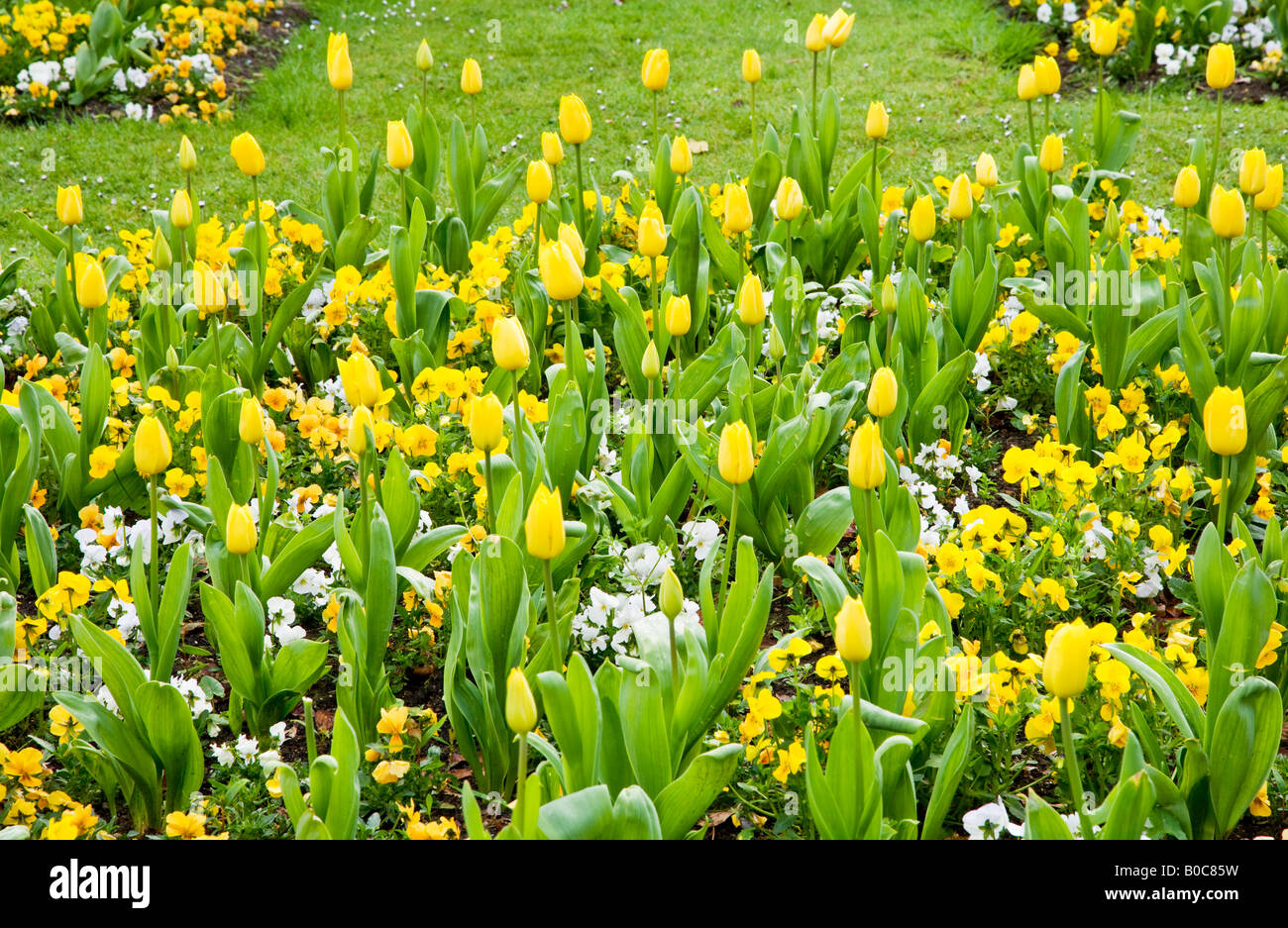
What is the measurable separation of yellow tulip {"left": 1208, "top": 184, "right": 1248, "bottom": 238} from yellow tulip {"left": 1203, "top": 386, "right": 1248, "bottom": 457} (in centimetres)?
95

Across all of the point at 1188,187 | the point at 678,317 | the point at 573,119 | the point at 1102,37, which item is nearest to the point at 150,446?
the point at 678,317

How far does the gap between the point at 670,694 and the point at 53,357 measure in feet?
8.37

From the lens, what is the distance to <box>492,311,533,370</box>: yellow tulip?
84.3 inches

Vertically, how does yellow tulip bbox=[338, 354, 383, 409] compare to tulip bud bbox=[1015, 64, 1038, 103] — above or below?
below

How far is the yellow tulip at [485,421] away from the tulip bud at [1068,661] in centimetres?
94

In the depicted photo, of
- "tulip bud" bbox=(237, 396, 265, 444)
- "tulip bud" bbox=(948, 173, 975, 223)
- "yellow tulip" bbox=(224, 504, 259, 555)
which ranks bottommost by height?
"yellow tulip" bbox=(224, 504, 259, 555)

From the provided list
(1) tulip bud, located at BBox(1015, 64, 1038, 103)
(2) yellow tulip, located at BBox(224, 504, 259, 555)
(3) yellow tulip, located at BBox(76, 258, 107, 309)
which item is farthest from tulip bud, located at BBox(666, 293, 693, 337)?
(1) tulip bud, located at BBox(1015, 64, 1038, 103)

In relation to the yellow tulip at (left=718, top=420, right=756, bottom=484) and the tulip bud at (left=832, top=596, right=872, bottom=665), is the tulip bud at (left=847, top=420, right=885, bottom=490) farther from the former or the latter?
the tulip bud at (left=832, top=596, right=872, bottom=665)

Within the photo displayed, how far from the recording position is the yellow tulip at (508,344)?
2.14 meters

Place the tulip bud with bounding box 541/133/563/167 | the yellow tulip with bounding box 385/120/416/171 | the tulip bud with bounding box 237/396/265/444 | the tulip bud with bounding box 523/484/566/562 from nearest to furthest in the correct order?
the tulip bud with bounding box 523/484/566/562, the tulip bud with bounding box 237/396/265/444, the tulip bud with bounding box 541/133/563/167, the yellow tulip with bounding box 385/120/416/171

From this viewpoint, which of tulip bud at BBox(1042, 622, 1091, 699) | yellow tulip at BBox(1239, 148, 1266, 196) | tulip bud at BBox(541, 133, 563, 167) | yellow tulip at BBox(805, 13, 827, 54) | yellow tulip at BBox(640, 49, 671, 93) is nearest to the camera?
tulip bud at BBox(1042, 622, 1091, 699)

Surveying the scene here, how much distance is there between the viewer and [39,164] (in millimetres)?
5645

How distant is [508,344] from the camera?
214 centimetres

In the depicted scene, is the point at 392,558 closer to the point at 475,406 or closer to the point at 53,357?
the point at 475,406
